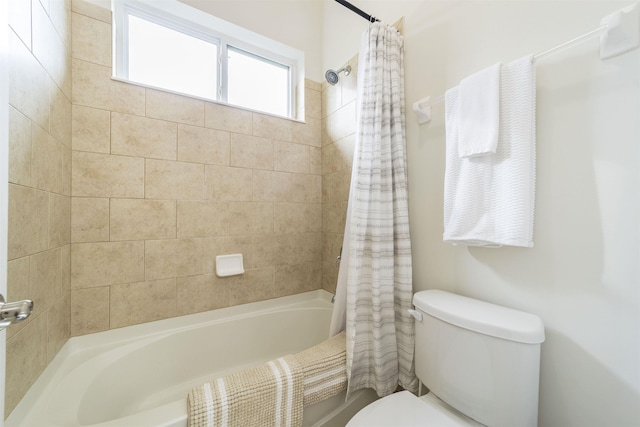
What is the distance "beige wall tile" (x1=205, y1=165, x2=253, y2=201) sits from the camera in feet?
5.31

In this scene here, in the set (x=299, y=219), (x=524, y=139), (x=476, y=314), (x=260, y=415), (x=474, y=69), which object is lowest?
(x=260, y=415)

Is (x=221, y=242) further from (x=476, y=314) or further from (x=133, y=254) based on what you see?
(x=476, y=314)

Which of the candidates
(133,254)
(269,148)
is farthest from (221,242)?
(269,148)

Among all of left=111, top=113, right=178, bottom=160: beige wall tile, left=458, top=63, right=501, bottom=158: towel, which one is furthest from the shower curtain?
left=111, top=113, right=178, bottom=160: beige wall tile

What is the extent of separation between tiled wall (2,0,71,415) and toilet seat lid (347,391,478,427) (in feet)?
3.76

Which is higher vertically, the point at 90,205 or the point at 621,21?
the point at 621,21

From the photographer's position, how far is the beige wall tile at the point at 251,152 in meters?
1.70

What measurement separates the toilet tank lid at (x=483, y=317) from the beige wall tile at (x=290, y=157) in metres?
1.30

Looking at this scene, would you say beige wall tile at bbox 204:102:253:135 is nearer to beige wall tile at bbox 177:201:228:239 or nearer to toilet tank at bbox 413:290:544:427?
beige wall tile at bbox 177:201:228:239

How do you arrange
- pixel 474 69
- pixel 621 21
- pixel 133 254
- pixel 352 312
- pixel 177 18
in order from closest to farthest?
pixel 621 21 < pixel 474 69 < pixel 352 312 < pixel 133 254 < pixel 177 18

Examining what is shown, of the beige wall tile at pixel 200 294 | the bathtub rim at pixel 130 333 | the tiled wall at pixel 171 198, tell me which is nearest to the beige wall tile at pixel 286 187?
the tiled wall at pixel 171 198

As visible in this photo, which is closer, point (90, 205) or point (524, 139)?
point (524, 139)

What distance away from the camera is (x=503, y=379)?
801mm

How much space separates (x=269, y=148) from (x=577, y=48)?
1603 mm
